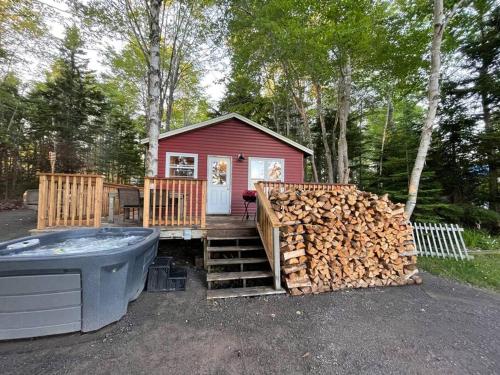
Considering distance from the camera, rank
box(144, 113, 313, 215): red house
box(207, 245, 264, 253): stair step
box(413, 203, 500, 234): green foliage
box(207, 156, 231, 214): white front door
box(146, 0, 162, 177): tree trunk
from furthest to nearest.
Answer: box(207, 156, 231, 214): white front door < box(144, 113, 313, 215): red house < box(413, 203, 500, 234): green foliage < box(146, 0, 162, 177): tree trunk < box(207, 245, 264, 253): stair step

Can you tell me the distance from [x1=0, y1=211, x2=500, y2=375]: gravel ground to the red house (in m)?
4.40

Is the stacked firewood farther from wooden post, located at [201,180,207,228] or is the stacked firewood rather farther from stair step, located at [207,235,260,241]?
wooden post, located at [201,180,207,228]

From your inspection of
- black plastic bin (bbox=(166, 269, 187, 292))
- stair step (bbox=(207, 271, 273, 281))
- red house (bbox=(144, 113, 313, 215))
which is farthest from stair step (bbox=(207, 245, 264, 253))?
red house (bbox=(144, 113, 313, 215))

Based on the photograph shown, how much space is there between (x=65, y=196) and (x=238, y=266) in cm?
312

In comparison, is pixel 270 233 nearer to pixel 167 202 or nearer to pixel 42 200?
pixel 167 202

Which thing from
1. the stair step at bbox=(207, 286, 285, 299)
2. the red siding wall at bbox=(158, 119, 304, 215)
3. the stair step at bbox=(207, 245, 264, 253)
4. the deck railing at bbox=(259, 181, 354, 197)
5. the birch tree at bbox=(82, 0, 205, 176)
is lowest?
the stair step at bbox=(207, 286, 285, 299)

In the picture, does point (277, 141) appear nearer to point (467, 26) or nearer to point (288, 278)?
point (288, 278)

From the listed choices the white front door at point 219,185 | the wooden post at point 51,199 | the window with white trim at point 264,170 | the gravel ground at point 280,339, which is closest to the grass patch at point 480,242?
the gravel ground at point 280,339

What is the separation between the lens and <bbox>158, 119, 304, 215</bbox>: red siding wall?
7.04 metres

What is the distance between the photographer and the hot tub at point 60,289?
1.88 metres

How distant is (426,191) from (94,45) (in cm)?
1203

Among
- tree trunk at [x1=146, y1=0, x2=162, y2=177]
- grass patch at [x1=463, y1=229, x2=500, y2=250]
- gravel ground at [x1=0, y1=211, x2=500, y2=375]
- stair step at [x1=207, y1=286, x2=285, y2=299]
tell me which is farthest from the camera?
grass patch at [x1=463, y1=229, x2=500, y2=250]

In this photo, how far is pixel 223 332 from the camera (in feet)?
7.53

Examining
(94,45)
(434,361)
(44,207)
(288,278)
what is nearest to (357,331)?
(434,361)
